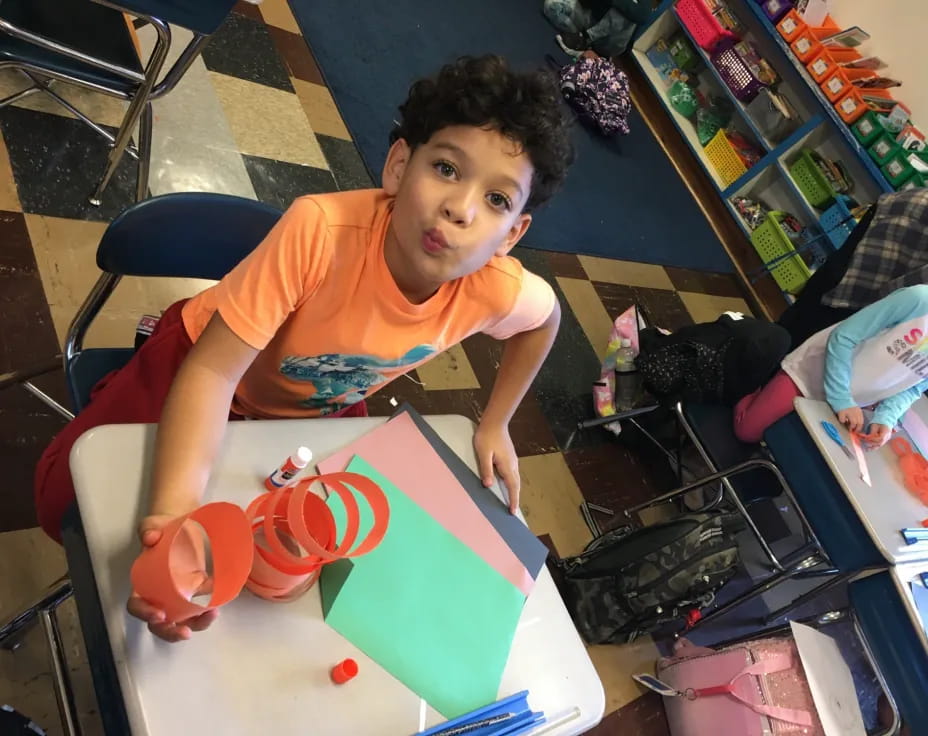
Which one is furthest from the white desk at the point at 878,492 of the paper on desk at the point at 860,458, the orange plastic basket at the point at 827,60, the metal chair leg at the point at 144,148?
the orange plastic basket at the point at 827,60

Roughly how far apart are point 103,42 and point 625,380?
5.81ft

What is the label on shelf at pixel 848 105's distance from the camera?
3.18 metres

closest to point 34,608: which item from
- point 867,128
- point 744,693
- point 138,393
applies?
point 138,393

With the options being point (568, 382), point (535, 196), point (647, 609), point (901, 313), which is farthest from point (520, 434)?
point (535, 196)

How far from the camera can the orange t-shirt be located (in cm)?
80

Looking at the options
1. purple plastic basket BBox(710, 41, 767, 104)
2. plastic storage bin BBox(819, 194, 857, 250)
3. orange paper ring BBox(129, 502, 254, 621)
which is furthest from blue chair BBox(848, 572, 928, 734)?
purple plastic basket BBox(710, 41, 767, 104)

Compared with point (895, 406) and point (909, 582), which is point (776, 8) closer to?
point (895, 406)

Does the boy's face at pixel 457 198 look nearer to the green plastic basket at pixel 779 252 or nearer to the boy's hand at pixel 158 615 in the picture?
the boy's hand at pixel 158 615

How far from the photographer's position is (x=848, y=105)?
3.19 metres

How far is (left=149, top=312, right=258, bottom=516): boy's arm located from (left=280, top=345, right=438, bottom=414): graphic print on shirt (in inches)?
6.2

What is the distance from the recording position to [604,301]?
2.81m

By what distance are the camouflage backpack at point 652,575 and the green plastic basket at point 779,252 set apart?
215cm

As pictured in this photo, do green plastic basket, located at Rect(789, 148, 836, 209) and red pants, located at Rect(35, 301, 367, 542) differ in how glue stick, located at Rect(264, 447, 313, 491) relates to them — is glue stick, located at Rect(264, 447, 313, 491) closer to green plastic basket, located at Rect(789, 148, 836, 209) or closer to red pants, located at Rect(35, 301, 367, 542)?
red pants, located at Rect(35, 301, 367, 542)

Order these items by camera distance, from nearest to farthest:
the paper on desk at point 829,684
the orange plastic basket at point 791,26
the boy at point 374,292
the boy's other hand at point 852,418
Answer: the boy at point 374,292 < the paper on desk at point 829,684 < the boy's other hand at point 852,418 < the orange plastic basket at point 791,26
